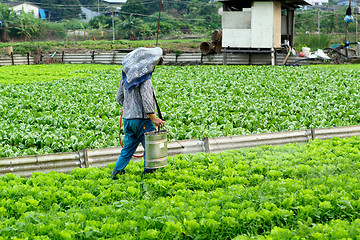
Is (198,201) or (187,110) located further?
(187,110)

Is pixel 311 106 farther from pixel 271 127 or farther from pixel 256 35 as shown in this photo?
pixel 256 35

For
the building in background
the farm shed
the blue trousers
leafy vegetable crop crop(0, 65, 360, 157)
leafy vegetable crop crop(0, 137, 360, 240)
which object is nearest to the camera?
leafy vegetable crop crop(0, 137, 360, 240)

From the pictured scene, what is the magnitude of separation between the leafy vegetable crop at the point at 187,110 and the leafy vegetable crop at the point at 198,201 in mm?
2383

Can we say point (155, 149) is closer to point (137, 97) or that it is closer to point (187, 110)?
point (137, 97)

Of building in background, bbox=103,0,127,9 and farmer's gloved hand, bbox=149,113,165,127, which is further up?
building in background, bbox=103,0,127,9

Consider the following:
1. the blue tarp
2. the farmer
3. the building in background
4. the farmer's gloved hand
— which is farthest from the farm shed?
the building in background

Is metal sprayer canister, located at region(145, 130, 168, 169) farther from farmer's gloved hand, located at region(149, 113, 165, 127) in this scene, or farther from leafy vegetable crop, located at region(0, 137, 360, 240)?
leafy vegetable crop, located at region(0, 137, 360, 240)

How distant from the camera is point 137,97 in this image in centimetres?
605

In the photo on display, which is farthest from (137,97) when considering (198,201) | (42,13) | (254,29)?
(42,13)

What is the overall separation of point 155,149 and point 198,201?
3.73 feet

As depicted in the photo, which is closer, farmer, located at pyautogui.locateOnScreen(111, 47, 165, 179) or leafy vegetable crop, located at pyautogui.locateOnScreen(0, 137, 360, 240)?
leafy vegetable crop, located at pyautogui.locateOnScreen(0, 137, 360, 240)

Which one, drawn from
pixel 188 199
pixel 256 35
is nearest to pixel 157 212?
pixel 188 199

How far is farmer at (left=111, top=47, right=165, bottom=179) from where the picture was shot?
5879mm

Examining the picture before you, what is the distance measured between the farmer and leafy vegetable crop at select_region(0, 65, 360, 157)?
2.40 meters
